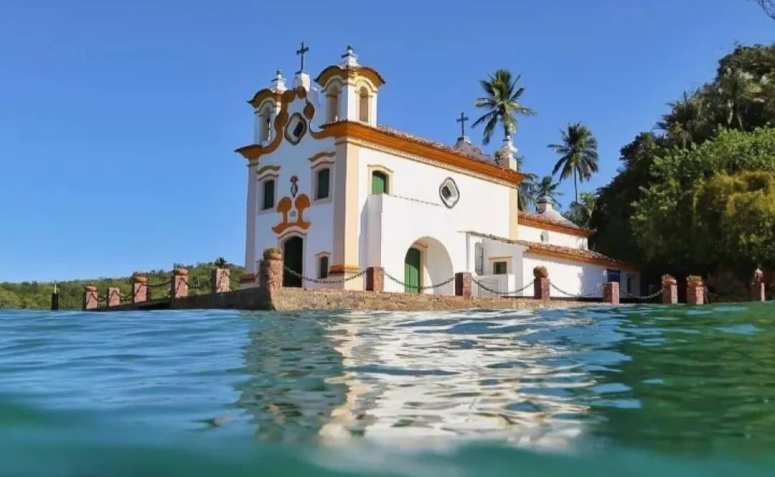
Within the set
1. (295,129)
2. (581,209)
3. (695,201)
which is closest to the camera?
(295,129)

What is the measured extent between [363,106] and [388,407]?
66.6ft

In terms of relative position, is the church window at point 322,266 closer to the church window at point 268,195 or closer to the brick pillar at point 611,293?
the church window at point 268,195

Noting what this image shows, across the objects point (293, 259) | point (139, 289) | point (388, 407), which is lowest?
point (388, 407)

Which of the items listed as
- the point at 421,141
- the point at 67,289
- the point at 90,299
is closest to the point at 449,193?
the point at 421,141

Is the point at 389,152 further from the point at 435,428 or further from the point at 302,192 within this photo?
the point at 435,428

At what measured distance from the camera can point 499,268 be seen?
2581 cm

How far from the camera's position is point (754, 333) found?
6.96 m

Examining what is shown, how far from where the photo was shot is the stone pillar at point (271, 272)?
15.1 meters

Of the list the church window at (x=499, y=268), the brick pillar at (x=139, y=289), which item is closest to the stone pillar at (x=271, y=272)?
the brick pillar at (x=139, y=289)

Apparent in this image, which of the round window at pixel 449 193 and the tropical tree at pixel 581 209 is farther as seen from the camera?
the tropical tree at pixel 581 209

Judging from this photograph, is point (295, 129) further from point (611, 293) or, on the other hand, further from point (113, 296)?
point (611, 293)

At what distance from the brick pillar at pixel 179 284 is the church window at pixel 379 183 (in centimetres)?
605

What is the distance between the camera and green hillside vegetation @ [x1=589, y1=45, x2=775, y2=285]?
25172 mm

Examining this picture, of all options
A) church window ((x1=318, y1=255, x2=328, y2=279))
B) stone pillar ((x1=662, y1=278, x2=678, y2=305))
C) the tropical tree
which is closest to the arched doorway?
church window ((x1=318, y1=255, x2=328, y2=279))
